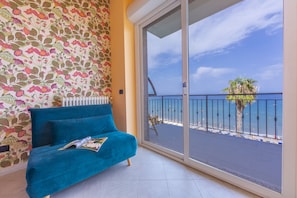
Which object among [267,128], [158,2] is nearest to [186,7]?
[158,2]

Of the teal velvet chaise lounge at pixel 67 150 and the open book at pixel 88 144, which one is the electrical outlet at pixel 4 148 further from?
the open book at pixel 88 144

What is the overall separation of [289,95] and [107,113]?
7.27 feet

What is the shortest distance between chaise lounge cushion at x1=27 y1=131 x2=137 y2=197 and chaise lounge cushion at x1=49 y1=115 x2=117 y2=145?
A: 0.14m

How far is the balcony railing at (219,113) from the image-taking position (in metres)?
2.42

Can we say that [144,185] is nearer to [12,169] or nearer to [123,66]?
[12,169]

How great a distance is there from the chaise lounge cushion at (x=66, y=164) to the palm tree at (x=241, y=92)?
171 cm

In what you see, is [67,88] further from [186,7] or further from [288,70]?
[288,70]

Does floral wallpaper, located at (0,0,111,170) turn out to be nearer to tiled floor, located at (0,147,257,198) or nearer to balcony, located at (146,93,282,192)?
tiled floor, located at (0,147,257,198)

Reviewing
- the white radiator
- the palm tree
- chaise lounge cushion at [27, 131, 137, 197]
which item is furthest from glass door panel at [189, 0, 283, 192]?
the white radiator

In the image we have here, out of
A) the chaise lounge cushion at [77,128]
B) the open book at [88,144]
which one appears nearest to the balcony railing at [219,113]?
the chaise lounge cushion at [77,128]

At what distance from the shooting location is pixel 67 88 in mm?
2547

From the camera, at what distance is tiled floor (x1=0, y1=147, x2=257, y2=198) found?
1493mm

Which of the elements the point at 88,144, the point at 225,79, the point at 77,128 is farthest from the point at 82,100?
the point at 225,79

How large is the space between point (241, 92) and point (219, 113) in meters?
1.05
